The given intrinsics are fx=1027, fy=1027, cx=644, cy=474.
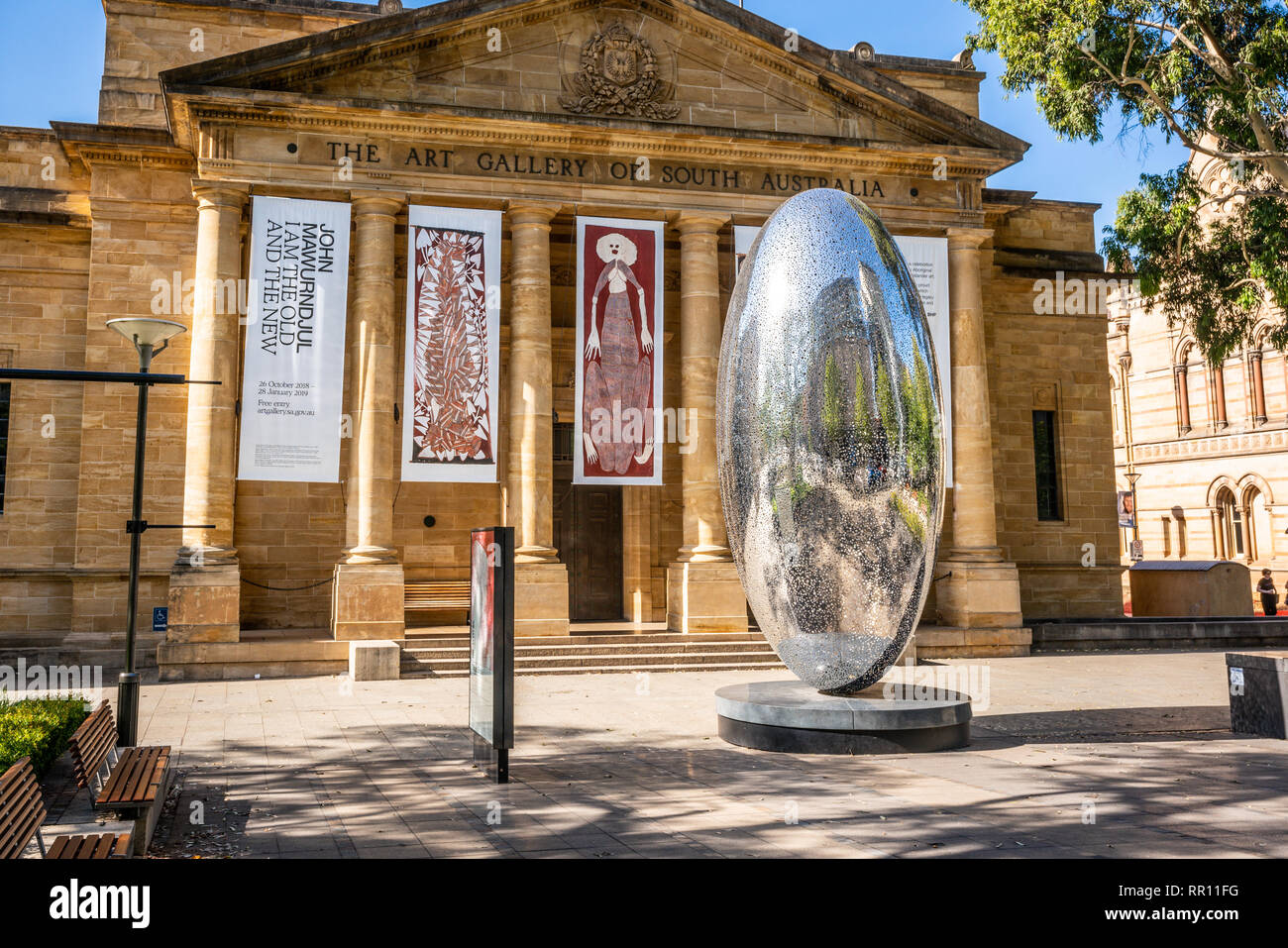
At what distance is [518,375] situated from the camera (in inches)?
766

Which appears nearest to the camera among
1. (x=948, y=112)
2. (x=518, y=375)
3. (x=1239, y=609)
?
(x=518, y=375)

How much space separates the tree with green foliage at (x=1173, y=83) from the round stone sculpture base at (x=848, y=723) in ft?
44.1

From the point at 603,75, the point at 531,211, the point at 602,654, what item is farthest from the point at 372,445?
the point at 603,75

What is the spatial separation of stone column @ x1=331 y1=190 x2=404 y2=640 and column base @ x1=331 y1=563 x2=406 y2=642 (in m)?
0.02

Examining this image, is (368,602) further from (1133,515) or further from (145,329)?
(1133,515)

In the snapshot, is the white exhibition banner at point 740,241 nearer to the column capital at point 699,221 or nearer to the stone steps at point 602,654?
the column capital at point 699,221

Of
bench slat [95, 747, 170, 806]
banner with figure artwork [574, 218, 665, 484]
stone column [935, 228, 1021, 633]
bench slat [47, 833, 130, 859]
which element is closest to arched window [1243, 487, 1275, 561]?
stone column [935, 228, 1021, 633]

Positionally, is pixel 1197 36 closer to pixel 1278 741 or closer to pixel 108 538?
pixel 1278 741

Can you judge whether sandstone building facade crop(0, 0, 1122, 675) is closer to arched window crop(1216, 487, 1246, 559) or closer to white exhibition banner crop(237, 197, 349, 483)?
white exhibition banner crop(237, 197, 349, 483)

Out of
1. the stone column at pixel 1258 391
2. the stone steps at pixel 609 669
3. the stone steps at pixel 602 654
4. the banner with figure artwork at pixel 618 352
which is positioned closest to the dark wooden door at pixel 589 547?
the banner with figure artwork at pixel 618 352

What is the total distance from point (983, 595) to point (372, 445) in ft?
40.4

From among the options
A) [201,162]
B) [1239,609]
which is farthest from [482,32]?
[1239,609]

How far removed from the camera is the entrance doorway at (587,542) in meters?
23.6

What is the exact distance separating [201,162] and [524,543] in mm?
8847
